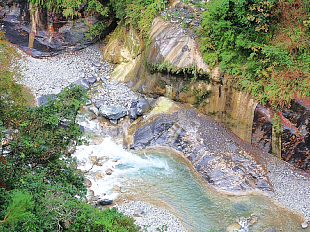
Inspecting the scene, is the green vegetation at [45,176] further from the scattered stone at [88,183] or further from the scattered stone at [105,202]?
the scattered stone at [88,183]

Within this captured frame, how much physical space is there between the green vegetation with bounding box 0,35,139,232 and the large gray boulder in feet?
19.0

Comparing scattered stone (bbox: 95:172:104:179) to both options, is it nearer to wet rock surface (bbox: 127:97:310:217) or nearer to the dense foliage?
wet rock surface (bbox: 127:97:310:217)

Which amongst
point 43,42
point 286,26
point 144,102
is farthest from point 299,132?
point 43,42

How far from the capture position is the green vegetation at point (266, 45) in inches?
431

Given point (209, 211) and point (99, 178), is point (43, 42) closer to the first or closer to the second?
point (99, 178)

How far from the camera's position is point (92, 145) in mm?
12680

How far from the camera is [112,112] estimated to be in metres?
14.0

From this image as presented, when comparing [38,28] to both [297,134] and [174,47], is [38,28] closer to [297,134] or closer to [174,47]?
[174,47]

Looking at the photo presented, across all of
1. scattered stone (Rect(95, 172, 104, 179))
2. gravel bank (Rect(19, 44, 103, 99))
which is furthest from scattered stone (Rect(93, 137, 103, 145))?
gravel bank (Rect(19, 44, 103, 99))

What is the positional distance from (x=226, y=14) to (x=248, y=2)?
40.7 inches

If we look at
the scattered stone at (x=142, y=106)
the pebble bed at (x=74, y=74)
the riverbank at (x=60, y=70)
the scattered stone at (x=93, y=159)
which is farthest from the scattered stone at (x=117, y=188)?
the riverbank at (x=60, y=70)

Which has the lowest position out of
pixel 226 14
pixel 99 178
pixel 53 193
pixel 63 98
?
pixel 99 178

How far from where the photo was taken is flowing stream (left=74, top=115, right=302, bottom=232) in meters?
9.34

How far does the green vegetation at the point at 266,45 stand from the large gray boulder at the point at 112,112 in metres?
5.34
